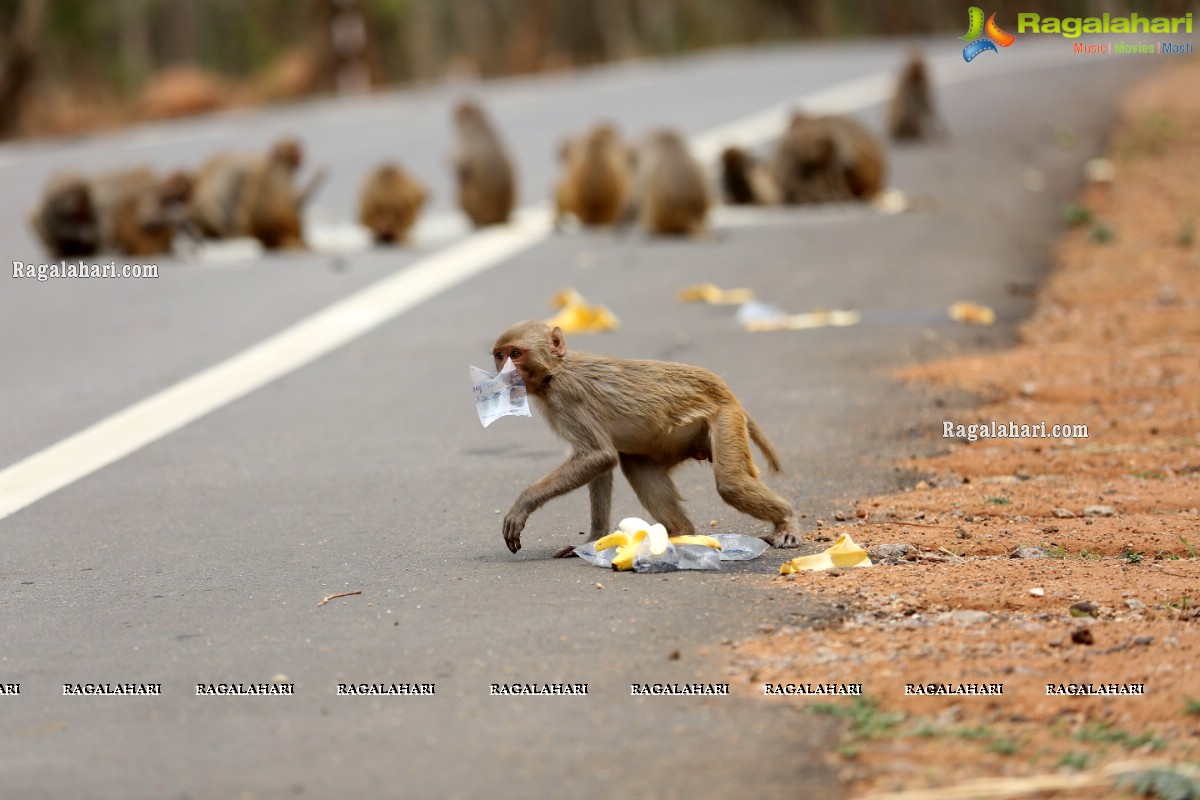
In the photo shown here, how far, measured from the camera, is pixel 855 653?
5133 millimetres

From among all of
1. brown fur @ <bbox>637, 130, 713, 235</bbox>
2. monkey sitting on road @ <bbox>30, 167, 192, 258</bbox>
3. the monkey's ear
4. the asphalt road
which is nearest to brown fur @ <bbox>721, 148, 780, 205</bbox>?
the asphalt road

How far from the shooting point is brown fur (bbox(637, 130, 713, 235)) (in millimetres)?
16938

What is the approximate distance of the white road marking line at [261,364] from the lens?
885 centimetres

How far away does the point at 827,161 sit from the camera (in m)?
18.7

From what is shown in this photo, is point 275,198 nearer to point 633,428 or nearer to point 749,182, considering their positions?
point 749,182

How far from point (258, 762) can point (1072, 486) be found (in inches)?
172

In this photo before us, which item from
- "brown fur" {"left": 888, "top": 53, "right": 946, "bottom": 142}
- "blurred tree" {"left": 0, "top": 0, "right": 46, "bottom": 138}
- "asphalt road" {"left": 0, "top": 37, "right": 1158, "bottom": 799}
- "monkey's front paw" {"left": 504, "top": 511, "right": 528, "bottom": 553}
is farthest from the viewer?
"blurred tree" {"left": 0, "top": 0, "right": 46, "bottom": 138}

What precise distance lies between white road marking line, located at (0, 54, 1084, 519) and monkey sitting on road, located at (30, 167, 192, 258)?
114 inches

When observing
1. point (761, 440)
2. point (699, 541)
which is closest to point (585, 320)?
point (761, 440)

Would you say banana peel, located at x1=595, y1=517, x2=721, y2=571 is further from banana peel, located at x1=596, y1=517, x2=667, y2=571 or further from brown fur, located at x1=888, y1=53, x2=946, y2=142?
brown fur, located at x1=888, y1=53, x2=946, y2=142

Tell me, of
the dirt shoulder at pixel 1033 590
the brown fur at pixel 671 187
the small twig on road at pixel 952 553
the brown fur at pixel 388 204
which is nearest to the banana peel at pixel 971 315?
the dirt shoulder at pixel 1033 590

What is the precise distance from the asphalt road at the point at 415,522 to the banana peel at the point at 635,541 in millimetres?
105

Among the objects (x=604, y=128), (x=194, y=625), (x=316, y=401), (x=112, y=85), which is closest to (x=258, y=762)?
(x=194, y=625)

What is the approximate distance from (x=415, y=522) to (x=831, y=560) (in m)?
2.01
